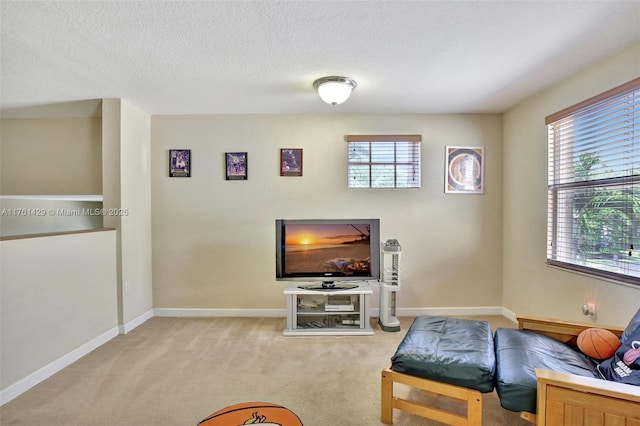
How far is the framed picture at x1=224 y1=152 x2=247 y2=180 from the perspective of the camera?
382cm

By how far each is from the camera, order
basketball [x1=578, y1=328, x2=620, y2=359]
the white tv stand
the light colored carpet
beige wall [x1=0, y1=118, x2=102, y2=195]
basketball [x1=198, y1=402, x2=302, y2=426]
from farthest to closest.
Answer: beige wall [x1=0, y1=118, x2=102, y2=195], the white tv stand, the light colored carpet, basketball [x1=578, y1=328, x2=620, y2=359], basketball [x1=198, y1=402, x2=302, y2=426]

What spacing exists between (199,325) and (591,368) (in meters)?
3.39

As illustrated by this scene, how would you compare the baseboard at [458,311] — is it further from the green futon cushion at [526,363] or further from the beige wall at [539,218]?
the green futon cushion at [526,363]

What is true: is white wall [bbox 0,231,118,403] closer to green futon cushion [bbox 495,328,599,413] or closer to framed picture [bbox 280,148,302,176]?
framed picture [bbox 280,148,302,176]

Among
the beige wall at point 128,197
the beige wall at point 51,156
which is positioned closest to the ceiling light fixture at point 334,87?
the beige wall at point 128,197

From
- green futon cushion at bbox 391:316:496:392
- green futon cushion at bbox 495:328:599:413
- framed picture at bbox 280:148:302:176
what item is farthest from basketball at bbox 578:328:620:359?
framed picture at bbox 280:148:302:176

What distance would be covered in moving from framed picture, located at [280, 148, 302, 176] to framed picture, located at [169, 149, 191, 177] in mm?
1139

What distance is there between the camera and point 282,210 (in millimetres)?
3840

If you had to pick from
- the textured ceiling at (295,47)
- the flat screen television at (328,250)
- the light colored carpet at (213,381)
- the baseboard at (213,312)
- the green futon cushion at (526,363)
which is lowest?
the light colored carpet at (213,381)

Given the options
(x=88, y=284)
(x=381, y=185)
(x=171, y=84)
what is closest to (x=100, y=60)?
(x=171, y=84)

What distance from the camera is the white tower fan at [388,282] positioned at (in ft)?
11.1

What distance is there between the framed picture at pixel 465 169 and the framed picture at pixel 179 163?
123 inches

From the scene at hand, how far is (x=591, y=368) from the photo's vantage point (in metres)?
1.76

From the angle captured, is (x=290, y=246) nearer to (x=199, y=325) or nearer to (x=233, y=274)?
(x=233, y=274)
